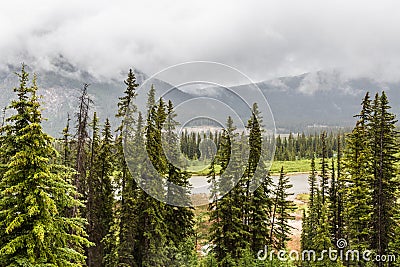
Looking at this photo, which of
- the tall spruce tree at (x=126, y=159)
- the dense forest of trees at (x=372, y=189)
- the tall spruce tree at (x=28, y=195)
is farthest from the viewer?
the tall spruce tree at (x=126, y=159)

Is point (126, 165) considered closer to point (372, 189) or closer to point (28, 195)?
point (28, 195)

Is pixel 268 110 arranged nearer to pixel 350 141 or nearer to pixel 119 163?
pixel 350 141

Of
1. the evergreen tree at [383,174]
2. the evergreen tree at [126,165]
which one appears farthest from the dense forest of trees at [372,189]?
the evergreen tree at [126,165]

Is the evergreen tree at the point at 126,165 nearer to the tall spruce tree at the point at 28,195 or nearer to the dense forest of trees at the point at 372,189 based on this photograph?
the dense forest of trees at the point at 372,189

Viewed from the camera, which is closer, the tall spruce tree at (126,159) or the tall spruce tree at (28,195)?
the tall spruce tree at (28,195)

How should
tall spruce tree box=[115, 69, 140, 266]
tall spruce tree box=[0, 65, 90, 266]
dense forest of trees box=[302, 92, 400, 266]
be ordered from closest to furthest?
tall spruce tree box=[0, 65, 90, 266] → dense forest of trees box=[302, 92, 400, 266] → tall spruce tree box=[115, 69, 140, 266]

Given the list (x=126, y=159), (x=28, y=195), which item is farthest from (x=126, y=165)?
(x=28, y=195)

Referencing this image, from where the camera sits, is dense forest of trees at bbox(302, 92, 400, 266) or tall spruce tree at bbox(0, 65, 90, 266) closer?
tall spruce tree at bbox(0, 65, 90, 266)

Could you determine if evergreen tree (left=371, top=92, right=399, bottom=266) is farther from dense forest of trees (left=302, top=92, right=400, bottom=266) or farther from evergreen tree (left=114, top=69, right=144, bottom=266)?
evergreen tree (left=114, top=69, right=144, bottom=266)

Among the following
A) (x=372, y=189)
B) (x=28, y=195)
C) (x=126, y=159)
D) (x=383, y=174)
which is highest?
(x=126, y=159)

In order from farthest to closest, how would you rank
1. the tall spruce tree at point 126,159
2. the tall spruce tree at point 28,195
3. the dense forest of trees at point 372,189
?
the tall spruce tree at point 126,159, the dense forest of trees at point 372,189, the tall spruce tree at point 28,195

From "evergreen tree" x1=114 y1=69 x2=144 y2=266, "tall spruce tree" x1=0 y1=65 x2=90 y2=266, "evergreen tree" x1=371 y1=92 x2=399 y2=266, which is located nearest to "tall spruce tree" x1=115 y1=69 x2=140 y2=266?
"evergreen tree" x1=114 y1=69 x2=144 y2=266

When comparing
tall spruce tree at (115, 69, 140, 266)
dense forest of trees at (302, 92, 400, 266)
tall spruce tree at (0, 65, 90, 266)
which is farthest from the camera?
tall spruce tree at (115, 69, 140, 266)

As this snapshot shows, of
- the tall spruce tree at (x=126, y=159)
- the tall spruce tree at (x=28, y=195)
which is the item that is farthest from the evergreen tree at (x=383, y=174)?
the tall spruce tree at (x=28, y=195)
